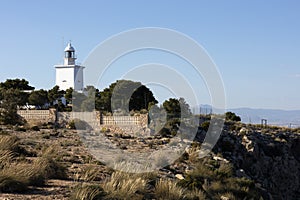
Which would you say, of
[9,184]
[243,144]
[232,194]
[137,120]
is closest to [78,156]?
[232,194]

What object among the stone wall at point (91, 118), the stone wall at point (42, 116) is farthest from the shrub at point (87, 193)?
the stone wall at point (42, 116)

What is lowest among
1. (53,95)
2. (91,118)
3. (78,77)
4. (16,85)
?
(91,118)

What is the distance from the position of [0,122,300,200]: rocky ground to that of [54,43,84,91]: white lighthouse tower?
35.1m

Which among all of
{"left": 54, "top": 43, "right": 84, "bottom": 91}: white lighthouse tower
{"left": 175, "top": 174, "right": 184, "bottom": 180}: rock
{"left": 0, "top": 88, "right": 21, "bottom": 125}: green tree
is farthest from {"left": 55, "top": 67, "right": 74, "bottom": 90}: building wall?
{"left": 175, "top": 174, "right": 184, "bottom": 180}: rock

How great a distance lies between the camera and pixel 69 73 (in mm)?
68062

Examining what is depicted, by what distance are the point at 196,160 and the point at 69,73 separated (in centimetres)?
4906

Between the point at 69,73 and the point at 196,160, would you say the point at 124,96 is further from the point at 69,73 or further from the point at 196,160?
the point at 69,73

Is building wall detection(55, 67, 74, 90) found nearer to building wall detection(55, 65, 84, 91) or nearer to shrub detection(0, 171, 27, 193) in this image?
building wall detection(55, 65, 84, 91)

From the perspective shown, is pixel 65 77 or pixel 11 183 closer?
pixel 11 183

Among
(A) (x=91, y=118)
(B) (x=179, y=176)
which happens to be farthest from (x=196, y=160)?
(A) (x=91, y=118)

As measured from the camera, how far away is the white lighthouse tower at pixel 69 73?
67.6 metres

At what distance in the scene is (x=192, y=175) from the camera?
17047 mm

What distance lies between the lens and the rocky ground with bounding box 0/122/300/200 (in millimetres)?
13579

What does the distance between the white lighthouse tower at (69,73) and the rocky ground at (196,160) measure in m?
35.1
